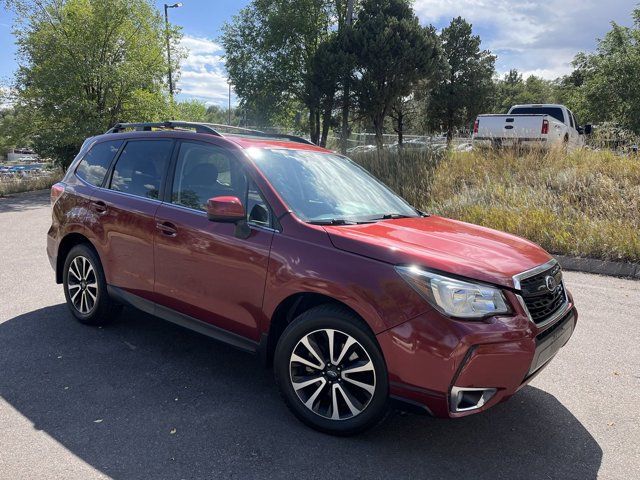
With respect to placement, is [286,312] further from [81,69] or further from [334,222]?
[81,69]

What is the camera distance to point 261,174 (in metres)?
3.38

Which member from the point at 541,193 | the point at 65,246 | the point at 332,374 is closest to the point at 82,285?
the point at 65,246

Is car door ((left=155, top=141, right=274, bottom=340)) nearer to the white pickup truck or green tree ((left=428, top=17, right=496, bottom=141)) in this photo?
the white pickup truck

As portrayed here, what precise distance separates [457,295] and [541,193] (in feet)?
25.5

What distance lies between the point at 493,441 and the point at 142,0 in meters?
22.9

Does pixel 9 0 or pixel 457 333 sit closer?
pixel 457 333

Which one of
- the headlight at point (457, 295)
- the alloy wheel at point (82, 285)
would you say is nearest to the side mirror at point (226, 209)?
the headlight at point (457, 295)

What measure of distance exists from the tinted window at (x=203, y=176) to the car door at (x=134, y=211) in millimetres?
187

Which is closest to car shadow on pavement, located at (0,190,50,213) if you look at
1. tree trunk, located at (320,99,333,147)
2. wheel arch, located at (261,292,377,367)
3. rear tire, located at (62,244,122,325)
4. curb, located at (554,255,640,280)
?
rear tire, located at (62,244,122,325)

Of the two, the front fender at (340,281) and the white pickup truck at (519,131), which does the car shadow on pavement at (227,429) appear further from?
the white pickup truck at (519,131)

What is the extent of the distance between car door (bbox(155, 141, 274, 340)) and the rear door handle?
78cm

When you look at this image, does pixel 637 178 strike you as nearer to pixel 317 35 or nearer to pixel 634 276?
pixel 634 276

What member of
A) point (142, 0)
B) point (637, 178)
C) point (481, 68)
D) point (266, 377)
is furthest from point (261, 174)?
point (481, 68)

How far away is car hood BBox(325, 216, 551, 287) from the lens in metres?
2.65
